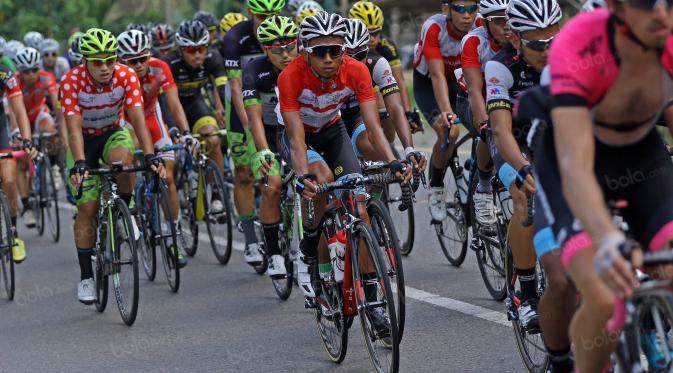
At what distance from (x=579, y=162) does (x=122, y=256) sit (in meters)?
5.62

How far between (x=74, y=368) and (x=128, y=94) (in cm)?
257

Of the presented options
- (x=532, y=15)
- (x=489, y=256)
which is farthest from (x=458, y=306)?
(x=532, y=15)

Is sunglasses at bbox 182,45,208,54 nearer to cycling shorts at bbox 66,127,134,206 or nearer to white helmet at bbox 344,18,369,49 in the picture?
cycling shorts at bbox 66,127,134,206

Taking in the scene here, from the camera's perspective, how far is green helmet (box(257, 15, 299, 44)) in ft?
30.5

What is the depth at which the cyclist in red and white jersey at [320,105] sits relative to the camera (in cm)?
725

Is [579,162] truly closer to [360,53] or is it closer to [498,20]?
[498,20]

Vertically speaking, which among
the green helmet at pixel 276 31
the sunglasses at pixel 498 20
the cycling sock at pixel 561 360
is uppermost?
the green helmet at pixel 276 31

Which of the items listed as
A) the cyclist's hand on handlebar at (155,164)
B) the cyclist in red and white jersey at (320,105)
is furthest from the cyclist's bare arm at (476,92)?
the cyclist's hand on handlebar at (155,164)

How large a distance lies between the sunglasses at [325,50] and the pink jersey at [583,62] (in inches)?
128

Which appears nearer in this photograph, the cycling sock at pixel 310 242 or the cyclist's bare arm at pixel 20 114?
the cycling sock at pixel 310 242

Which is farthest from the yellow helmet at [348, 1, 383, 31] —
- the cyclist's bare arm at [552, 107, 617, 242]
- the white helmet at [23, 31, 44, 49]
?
the white helmet at [23, 31, 44, 49]

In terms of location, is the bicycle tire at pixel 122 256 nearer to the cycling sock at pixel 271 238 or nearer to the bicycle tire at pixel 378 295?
the cycling sock at pixel 271 238

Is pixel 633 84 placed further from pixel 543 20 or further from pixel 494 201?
pixel 494 201

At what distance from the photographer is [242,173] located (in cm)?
1074
